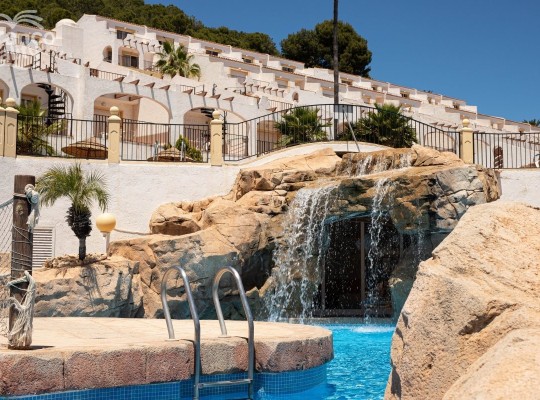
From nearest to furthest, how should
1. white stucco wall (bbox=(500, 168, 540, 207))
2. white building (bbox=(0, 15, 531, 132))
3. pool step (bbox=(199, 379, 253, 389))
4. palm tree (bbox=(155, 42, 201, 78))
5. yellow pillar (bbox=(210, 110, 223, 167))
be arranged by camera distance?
pool step (bbox=(199, 379, 253, 389)) < yellow pillar (bbox=(210, 110, 223, 167)) < white stucco wall (bbox=(500, 168, 540, 207)) < white building (bbox=(0, 15, 531, 132)) < palm tree (bbox=(155, 42, 201, 78))

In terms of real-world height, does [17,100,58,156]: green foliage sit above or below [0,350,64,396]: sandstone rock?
above

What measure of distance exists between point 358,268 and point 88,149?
31.7 ft

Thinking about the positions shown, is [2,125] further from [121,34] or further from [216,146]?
[121,34]

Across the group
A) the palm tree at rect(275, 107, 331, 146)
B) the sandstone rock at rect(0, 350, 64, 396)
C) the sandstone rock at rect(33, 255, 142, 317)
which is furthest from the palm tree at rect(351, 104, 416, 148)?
the sandstone rock at rect(0, 350, 64, 396)

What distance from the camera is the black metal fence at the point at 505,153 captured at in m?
24.9

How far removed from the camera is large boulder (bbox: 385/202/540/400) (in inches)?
170

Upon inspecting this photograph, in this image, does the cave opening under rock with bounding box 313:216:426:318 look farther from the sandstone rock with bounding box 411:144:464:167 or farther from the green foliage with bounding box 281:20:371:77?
the green foliage with bounding box 281:20:371:77

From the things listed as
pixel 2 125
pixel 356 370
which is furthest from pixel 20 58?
pixel 356 370

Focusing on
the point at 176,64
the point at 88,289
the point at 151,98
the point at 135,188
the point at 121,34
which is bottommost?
the point at 88,289

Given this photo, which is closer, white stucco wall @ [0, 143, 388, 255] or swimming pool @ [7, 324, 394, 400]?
swimming pool @ [7, 324, 394, 400]

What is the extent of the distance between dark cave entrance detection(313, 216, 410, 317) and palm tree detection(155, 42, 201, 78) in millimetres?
28841

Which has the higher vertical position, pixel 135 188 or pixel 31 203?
pixel 135 188

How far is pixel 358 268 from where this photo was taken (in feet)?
67.6

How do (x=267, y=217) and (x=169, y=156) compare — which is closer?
(x=267, y=217)
